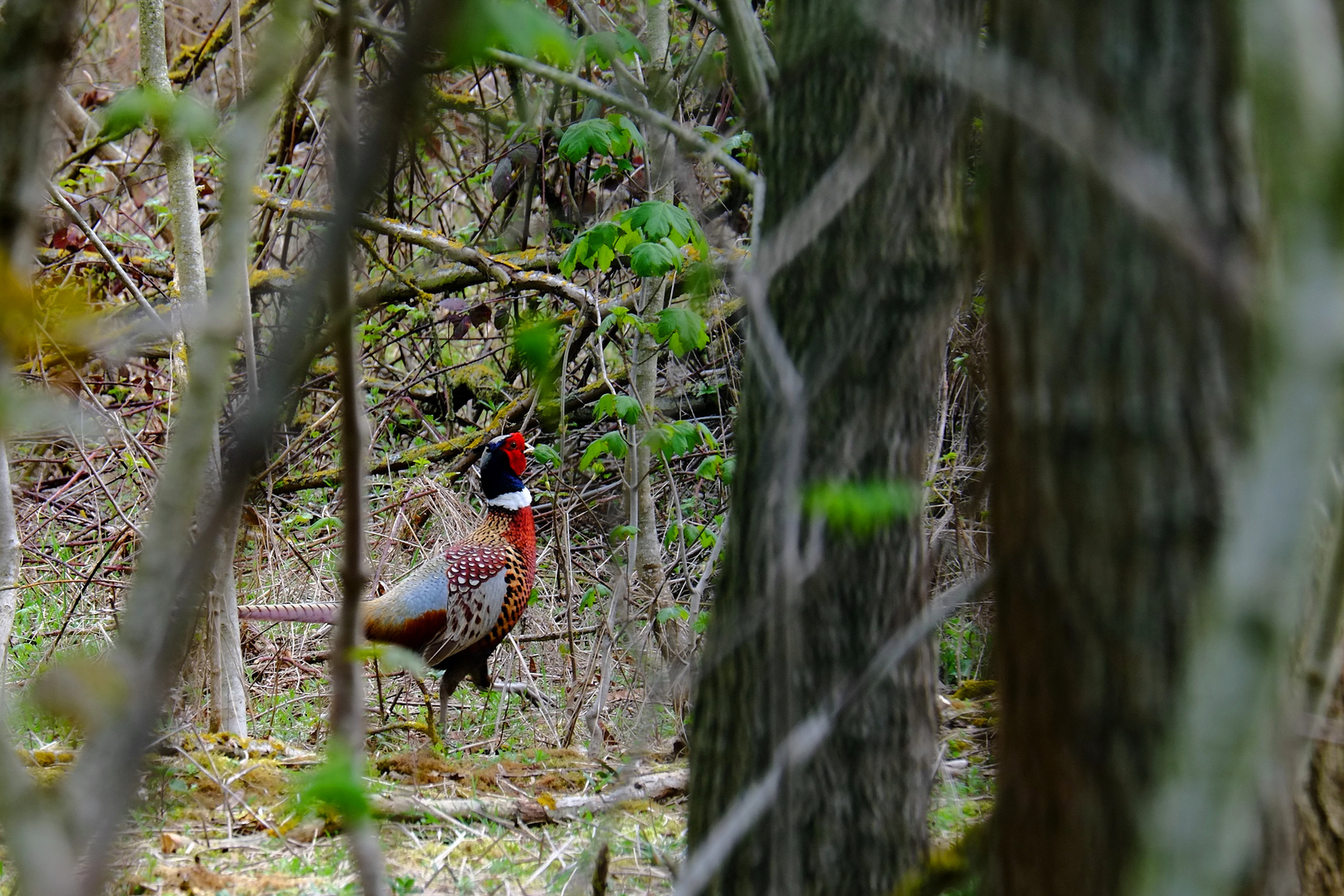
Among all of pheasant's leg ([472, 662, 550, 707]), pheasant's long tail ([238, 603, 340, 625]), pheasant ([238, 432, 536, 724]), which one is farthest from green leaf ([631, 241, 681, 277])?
pheasant's leg ([472, 662, 550, 707])

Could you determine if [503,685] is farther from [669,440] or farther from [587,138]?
[587,138]

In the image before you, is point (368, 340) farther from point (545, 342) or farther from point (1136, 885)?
point (1136, 885)

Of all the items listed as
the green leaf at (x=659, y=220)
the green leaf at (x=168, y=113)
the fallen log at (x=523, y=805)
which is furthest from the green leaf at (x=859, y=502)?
the fallen log at (x=523, y=805)

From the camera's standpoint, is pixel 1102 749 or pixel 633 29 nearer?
pixel 1102 749

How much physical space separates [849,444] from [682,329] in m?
1.78

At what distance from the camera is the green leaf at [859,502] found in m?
1.67

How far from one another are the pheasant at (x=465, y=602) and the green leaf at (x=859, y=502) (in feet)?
13.2

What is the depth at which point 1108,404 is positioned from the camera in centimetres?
122

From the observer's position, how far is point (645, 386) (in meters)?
5.12

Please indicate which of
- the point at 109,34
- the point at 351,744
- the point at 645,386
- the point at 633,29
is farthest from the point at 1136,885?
the point at 109,34

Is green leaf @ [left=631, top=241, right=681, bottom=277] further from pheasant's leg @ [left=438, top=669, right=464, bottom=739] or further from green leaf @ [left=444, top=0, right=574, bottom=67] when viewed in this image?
pheasant's leg @ [left=438, top=669, right=464, bottom=739]

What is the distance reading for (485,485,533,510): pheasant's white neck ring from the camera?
6.04 meters

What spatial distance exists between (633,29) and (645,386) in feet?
6.95

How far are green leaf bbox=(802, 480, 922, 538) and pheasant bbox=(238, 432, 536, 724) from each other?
402 cm
